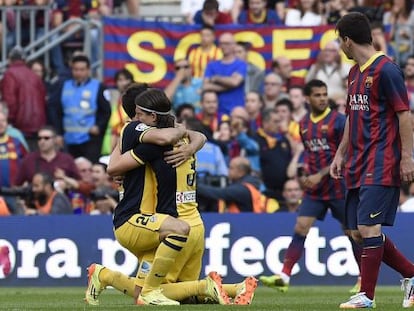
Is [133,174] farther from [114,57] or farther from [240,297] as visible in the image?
[114,57]

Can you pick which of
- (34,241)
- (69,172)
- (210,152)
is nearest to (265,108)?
(210,152)

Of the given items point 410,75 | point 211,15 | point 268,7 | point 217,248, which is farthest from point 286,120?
point 217,248

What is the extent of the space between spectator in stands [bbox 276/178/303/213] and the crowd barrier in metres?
1.28

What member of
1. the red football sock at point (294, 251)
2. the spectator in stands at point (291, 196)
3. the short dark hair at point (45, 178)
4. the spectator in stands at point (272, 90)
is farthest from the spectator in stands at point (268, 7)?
the red football sock at point (294, 251)

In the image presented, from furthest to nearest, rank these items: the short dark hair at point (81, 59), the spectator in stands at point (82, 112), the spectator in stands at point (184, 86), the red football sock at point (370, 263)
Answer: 1. the spectator in stands at point (184, 86)
2. the spectator in stands at point (82, 112)
3. the short dark hair at point (81, 59)
4. the red football sock at point (370, 263)

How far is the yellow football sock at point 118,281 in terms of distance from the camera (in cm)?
A: 1263

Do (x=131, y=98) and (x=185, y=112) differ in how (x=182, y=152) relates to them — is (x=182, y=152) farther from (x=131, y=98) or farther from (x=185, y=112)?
(x=185, y=112)

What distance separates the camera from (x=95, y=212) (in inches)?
781

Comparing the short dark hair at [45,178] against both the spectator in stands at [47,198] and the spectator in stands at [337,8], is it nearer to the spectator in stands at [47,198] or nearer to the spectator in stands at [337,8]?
the spectator in stands at [47,198]

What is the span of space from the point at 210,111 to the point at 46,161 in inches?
107

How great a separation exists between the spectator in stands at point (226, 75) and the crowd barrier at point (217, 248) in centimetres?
374

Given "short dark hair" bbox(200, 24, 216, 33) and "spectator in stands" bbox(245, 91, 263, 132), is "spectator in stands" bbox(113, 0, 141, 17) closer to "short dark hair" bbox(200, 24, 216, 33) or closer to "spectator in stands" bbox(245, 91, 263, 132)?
"short dark hair" bbox(200, 24, 216, 33)

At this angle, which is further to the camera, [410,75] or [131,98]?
[410,75]

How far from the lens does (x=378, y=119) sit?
37.4 feet
